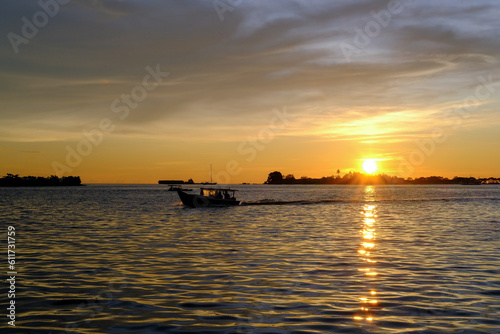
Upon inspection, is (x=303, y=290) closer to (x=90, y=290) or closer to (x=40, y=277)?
(x=90, y=290)

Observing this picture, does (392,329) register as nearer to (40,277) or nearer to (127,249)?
(40,277)

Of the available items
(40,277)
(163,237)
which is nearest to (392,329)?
(40,277)

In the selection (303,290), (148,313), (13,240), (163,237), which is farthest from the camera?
(163,237)

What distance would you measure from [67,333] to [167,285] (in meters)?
6.07

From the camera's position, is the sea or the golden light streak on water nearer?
the sea

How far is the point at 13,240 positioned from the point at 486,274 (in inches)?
1246

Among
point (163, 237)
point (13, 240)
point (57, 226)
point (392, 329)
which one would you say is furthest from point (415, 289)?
point (57, 226)

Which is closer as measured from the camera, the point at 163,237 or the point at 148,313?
the point at 148,313

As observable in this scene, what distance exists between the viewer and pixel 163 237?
37.1 meters

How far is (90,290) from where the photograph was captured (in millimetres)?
18141

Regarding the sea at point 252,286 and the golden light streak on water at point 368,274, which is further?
the golden light streak on water at point 368,274

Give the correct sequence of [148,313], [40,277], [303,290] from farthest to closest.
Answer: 1. [40,277]
2. [303,290]
3. [148,313]

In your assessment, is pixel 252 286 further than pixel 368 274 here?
No

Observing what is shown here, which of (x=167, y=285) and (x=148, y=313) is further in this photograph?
(x=167, y=285)
